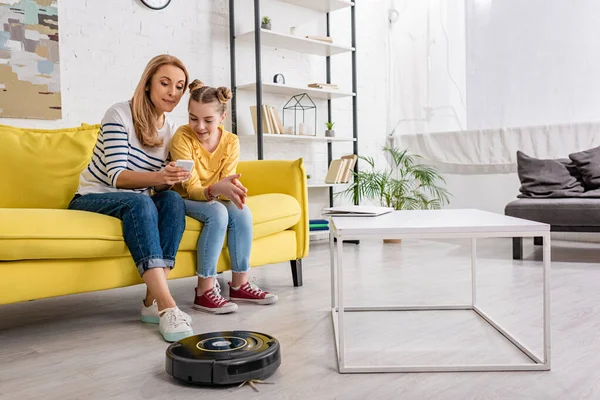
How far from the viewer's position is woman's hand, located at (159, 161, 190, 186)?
199cm

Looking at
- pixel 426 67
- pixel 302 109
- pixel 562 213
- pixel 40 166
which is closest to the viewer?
pixel 40 166

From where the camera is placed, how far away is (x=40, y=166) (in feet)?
7.60

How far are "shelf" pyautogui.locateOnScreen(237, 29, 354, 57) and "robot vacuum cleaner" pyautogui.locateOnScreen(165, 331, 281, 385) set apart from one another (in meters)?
2.73

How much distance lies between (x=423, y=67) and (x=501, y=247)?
182 cm

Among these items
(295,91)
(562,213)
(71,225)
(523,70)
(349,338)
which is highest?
(523,70)

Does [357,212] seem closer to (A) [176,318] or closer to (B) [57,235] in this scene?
(A) [176,318]

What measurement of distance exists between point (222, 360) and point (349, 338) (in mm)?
559

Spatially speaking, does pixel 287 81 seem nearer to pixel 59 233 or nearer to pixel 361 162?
pixel 361 162

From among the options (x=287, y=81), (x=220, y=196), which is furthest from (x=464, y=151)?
(x=220, y=196)

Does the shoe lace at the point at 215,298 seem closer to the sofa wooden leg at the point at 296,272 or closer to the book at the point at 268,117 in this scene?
the sofa wooden leg at the point at 296,272

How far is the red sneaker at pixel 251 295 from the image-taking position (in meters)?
2.36

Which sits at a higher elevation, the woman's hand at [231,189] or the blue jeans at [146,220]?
the woman's hand at [231,189]

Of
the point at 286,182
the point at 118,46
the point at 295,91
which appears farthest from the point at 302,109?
the point at 286,182

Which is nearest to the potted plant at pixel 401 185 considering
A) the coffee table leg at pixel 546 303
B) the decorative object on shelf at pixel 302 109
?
the decorative object on shelf at pixel 302 109
